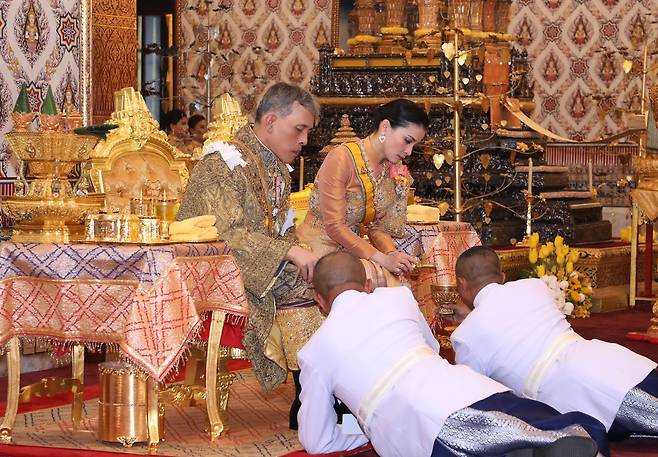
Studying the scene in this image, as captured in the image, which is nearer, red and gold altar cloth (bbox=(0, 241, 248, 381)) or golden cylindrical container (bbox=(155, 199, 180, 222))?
red and gold altar cloth (bbox=(0, 241, 248, 381))

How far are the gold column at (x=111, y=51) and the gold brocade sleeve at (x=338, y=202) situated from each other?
401 cm

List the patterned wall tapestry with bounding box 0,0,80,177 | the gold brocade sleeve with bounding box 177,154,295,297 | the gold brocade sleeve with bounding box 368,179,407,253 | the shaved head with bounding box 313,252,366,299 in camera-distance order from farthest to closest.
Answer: the patterned wall tapestry with bounding box 0,0,80,177 < the gold brocade sleeve with bounding box 368,179,407,253 < the gold brocade sleeve with bounding box 177,154,295,297 < the shaved head with bounding box 313,252,366,299

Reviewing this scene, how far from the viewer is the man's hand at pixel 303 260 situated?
16.5 ft

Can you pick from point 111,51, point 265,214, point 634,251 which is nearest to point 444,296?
point 265,214

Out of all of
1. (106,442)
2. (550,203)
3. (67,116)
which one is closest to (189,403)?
(106,442)

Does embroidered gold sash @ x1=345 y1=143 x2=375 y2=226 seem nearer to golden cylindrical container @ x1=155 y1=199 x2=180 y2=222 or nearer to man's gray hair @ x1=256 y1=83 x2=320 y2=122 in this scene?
man's gray hair @ x1=256 y1=83 x2=320 y2=122

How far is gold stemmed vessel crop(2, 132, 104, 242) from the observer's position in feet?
17.6

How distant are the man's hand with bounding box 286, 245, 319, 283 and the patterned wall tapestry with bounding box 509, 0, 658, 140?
7967 millimetres

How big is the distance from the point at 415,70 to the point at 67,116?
485 cm

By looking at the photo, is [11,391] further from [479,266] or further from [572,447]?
[572,447]

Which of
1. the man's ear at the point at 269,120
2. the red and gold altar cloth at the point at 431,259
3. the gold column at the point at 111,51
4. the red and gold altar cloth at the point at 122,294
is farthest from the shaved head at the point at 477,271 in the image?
the gold column at the point at 111,51

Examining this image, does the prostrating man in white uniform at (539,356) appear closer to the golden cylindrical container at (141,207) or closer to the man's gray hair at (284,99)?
the man's gray hair at (284,99)

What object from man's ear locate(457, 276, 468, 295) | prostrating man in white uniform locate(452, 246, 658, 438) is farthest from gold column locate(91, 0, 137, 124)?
prostrating man in white uniform locate(452, 246, 658, 438)

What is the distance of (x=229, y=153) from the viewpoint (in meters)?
5.26
